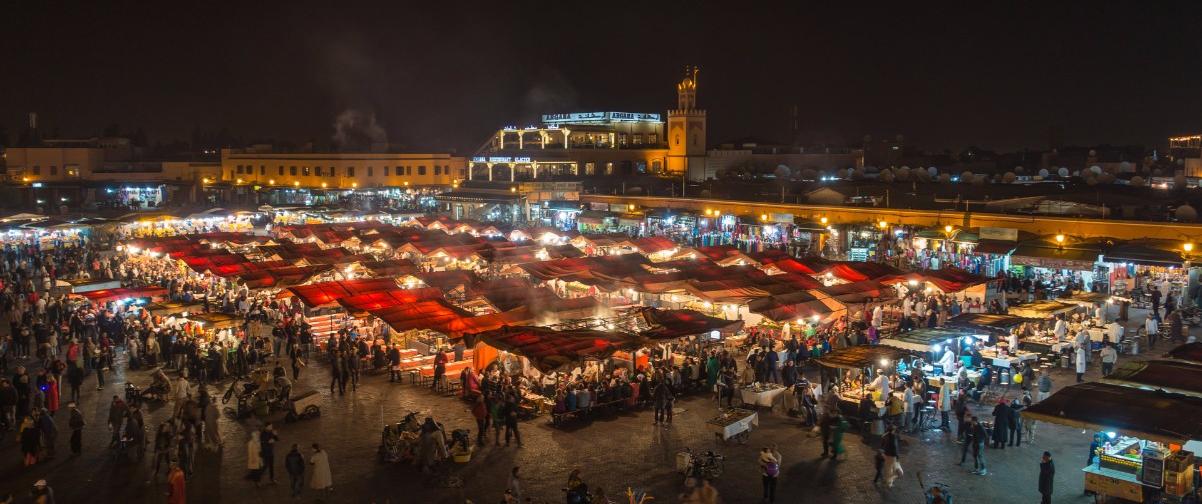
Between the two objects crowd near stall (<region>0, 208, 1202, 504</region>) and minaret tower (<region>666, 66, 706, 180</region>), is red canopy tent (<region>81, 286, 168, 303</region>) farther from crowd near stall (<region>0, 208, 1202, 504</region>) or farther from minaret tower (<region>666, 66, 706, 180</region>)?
minaret tower (<region>666, 66, 706, 180</region>)

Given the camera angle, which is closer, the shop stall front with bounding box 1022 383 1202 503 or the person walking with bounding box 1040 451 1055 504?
the shop stall front with bounding box 1022 383 1202 503

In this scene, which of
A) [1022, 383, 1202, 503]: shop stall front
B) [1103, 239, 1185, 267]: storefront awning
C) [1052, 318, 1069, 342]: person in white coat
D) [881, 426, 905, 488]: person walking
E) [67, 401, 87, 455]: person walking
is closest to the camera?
[1022, 383, 1202, 503]: shop stall front

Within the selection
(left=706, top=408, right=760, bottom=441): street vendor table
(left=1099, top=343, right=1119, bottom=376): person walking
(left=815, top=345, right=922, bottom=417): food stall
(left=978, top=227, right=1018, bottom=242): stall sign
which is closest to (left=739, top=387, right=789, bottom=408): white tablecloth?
(left=815, top=345, right=922, bottom=417): food stall

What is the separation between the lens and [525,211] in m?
49.3

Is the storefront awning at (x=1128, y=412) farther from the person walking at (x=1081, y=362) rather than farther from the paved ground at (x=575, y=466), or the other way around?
the person walking at (x=1081, y=362)

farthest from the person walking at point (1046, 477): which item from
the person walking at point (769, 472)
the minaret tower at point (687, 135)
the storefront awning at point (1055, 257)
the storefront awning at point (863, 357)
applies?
the minaret tower at point (687, 135)

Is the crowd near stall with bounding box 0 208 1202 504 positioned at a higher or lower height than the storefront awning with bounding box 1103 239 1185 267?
lower

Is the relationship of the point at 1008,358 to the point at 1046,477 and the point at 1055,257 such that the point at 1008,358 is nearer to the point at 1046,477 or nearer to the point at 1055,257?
the point at 1046,477

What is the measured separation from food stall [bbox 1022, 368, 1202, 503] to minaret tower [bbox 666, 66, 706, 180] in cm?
5764

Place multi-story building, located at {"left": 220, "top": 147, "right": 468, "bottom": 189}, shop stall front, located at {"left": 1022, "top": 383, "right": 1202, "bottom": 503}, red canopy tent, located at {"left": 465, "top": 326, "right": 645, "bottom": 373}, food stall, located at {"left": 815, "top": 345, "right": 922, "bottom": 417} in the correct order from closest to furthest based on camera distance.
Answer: shop stall front, located at {"left": 1022, "top": 383, "right": 1202, "bottom": 503} < food stall, located at {"left": 815, "top": 345, "right": 922, "bottom": 417} < red canopy tent, located at {"left": 465, "top": 326, "right": 645, "bottom": 373} < multi-story building, located at {"left": 220, "top": 147, "right": 468, "bottom": 189}

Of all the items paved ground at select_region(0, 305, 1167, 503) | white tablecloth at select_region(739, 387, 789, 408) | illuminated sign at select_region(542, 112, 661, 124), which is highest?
A: illuminated sign at select_region(542, 112, 661, 124)

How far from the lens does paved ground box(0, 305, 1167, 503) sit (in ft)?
35.3

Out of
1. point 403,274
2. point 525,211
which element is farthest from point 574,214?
point 403,274

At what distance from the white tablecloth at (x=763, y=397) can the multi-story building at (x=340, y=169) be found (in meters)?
53.7
